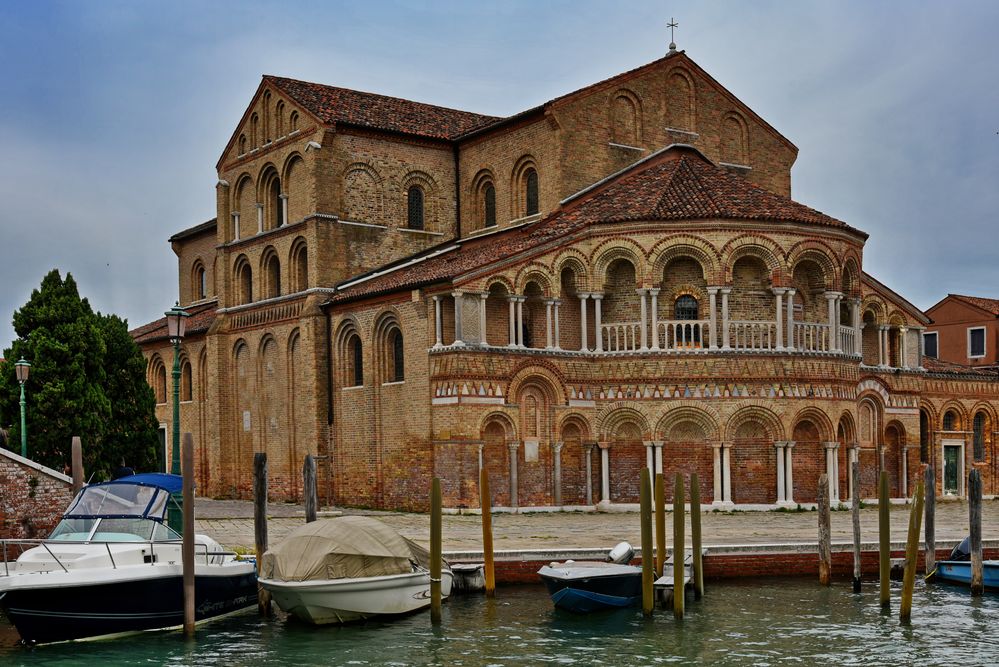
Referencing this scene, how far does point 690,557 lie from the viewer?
21.9 m

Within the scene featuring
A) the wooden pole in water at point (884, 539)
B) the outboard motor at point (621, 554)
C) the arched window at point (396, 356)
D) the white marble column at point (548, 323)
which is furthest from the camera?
the arched window at point (396, 356)

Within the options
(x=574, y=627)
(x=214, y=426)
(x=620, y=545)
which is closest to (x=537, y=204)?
(x=214, y=426)

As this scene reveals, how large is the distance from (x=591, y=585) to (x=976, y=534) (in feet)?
21.9

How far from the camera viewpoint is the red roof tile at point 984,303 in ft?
169

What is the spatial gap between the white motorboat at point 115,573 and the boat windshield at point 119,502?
0.02 meters

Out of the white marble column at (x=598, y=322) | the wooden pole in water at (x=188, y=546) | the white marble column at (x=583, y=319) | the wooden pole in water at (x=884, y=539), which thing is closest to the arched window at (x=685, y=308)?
the white marble column at (x=598, y=322)

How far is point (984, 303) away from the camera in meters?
52.3

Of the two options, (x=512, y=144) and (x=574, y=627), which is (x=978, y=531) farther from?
(x=512, y=144)

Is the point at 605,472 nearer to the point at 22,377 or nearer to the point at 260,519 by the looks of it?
the point at 260,519

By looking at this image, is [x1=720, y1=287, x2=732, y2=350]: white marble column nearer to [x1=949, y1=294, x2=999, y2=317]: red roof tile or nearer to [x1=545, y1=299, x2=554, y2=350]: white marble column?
[x1=545, y1=299, x2=554, y2=350]: white marble column

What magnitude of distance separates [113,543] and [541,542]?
8684mm

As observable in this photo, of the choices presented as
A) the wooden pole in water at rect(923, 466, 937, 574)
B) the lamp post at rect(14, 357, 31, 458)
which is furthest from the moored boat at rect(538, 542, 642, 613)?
the lamp post at rect(14, 357, 31, 458)

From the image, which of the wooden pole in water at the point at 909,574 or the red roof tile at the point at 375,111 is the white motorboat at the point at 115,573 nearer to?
the wooden pole in water at the point at 909,574

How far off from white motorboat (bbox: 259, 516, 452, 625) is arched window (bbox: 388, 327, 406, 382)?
13.9 m
